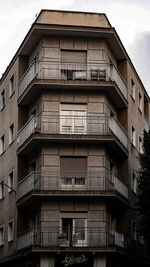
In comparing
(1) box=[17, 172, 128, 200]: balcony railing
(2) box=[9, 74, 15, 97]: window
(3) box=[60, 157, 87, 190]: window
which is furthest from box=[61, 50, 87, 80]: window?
(2) box=[9, 74, 15, 97]: window

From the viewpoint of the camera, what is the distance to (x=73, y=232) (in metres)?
39.2

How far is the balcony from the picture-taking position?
130 ft

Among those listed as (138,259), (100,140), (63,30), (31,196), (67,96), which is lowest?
(138,259)

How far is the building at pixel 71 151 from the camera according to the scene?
3938cm

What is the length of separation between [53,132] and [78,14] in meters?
7.69

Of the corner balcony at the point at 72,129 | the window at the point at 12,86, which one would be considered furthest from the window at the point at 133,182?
the window at the point at 12,86

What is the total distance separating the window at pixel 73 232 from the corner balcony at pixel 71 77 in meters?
7.76

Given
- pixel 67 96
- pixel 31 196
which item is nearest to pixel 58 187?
pixel 31 196

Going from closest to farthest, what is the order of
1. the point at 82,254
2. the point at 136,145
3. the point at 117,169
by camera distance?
the point at 82,254 < the point at 117,169 < the point at 136,145

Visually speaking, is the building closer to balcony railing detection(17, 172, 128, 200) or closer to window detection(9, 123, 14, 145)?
balcony railing detection(17, 172, 128, 200)

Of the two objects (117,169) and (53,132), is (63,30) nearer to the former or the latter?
(53,132)

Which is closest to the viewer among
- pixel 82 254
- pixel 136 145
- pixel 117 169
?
pixel 82 254

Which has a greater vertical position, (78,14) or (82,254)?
(78,14)

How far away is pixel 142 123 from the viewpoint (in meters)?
→ 52.2
